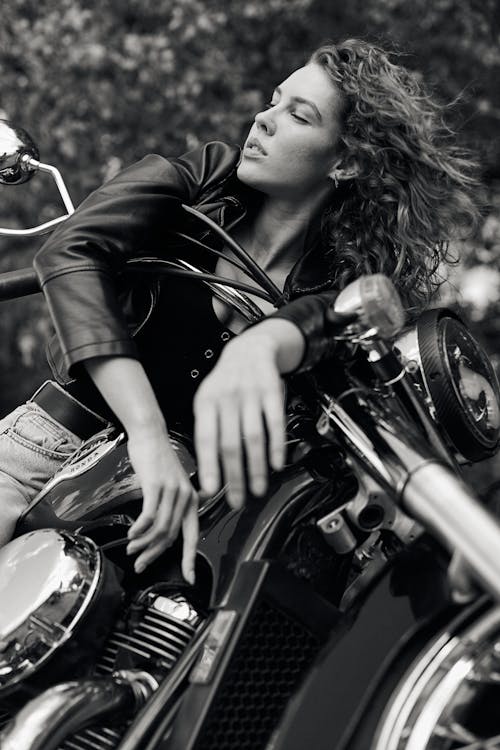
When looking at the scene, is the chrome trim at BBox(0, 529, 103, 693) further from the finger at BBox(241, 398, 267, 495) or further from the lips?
the lips

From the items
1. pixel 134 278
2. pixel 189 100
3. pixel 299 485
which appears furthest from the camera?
pixel 189 100

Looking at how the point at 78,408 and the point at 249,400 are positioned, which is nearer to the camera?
the point at 249,400

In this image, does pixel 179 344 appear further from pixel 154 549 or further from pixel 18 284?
pixel 154 549

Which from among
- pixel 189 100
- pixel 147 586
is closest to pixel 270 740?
pixel 147 586

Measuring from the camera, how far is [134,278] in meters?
1.58

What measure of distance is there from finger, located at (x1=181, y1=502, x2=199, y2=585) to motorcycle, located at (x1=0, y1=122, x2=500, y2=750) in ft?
0.19

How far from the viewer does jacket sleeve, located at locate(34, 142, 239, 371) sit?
1301 mm

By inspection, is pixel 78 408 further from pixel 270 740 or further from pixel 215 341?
pixel 270 740

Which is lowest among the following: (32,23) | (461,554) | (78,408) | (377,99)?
(32,23)

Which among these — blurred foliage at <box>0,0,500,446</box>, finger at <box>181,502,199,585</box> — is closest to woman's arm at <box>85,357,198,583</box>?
finger at <box>181,502,199,585</box>

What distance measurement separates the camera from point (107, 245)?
143cm

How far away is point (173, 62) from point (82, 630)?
498cm

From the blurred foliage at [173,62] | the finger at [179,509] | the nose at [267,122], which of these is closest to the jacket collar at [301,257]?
the nose at [267,122]

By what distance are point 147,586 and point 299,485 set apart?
0.93 ft
